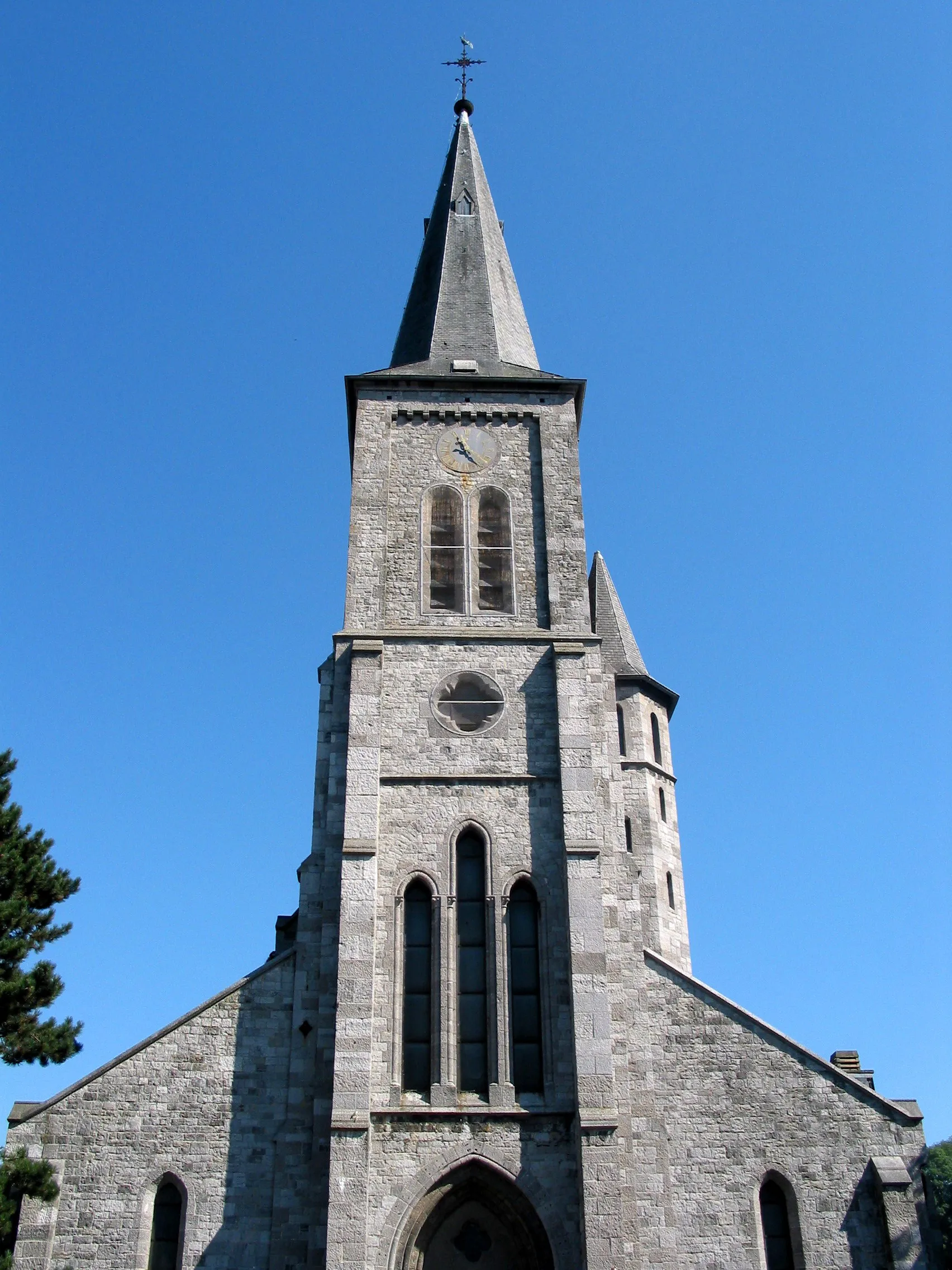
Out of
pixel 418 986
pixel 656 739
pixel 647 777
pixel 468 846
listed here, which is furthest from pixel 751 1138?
pixel 656 739

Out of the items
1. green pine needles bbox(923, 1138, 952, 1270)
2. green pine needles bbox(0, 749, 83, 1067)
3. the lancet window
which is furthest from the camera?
green pine needles bbox(923, 1138, 952, 1270)

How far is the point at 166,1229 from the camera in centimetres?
1789

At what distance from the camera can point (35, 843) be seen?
17781 mm

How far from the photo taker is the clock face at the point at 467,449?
2464 cm

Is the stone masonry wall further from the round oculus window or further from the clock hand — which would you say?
the clock hand

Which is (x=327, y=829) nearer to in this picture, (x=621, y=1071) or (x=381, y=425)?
(x=621, y=1071)

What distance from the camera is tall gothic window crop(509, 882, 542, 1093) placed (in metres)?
18.7

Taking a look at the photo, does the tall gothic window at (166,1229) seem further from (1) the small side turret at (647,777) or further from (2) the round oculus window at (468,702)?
(1) the small side turret at (647,777)

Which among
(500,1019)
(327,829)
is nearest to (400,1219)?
(500,1019)

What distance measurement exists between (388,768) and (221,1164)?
638 centimetres

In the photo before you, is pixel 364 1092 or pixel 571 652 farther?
pixel 571 652

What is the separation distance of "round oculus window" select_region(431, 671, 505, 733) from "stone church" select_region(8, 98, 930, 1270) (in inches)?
1.7

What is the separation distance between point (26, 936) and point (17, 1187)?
3.37 meters

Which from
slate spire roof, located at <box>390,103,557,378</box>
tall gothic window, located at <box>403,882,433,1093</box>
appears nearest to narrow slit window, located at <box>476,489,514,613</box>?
slate spire roof, located at <box>390,103,557,378</box>
